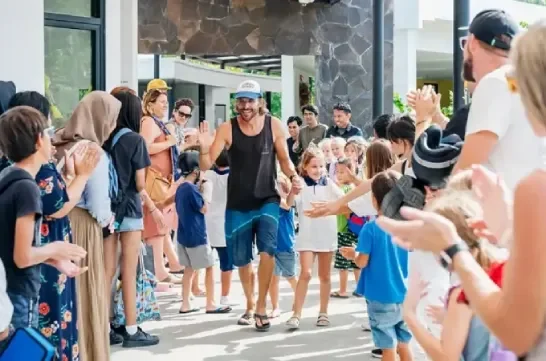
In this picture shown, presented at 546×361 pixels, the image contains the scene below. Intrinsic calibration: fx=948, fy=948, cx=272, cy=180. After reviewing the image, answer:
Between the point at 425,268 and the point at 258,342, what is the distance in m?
3.06

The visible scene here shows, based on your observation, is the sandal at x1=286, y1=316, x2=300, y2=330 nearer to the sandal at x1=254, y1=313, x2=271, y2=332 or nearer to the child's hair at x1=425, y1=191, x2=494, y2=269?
the sandal at x1=254, y1=313, x2=271, y2=332

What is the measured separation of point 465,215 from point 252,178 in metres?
4.59

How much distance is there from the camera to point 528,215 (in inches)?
76.2

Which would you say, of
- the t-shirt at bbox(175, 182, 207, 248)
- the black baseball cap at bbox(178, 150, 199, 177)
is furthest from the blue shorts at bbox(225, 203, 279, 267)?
the black baseball cap at bbox(178, 150, 199, 177)

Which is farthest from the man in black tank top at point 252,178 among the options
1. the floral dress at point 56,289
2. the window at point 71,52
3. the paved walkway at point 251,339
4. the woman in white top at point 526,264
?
the woman in white top at point 526,264

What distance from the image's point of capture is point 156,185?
25.7 feet

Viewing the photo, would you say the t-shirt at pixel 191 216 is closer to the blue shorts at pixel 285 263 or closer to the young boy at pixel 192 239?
the young boy at pixel 192 239

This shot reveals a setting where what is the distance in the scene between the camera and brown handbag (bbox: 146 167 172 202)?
7816mm

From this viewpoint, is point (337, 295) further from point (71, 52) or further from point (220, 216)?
point (71, 52)

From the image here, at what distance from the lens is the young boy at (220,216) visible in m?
8.09

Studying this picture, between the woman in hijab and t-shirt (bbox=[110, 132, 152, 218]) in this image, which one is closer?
the woman in hijab

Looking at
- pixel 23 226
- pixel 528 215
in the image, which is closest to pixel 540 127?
pixel 528 215

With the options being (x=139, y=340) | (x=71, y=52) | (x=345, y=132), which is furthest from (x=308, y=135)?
(x=139, y=340)

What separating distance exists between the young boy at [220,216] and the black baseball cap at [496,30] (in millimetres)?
4680
